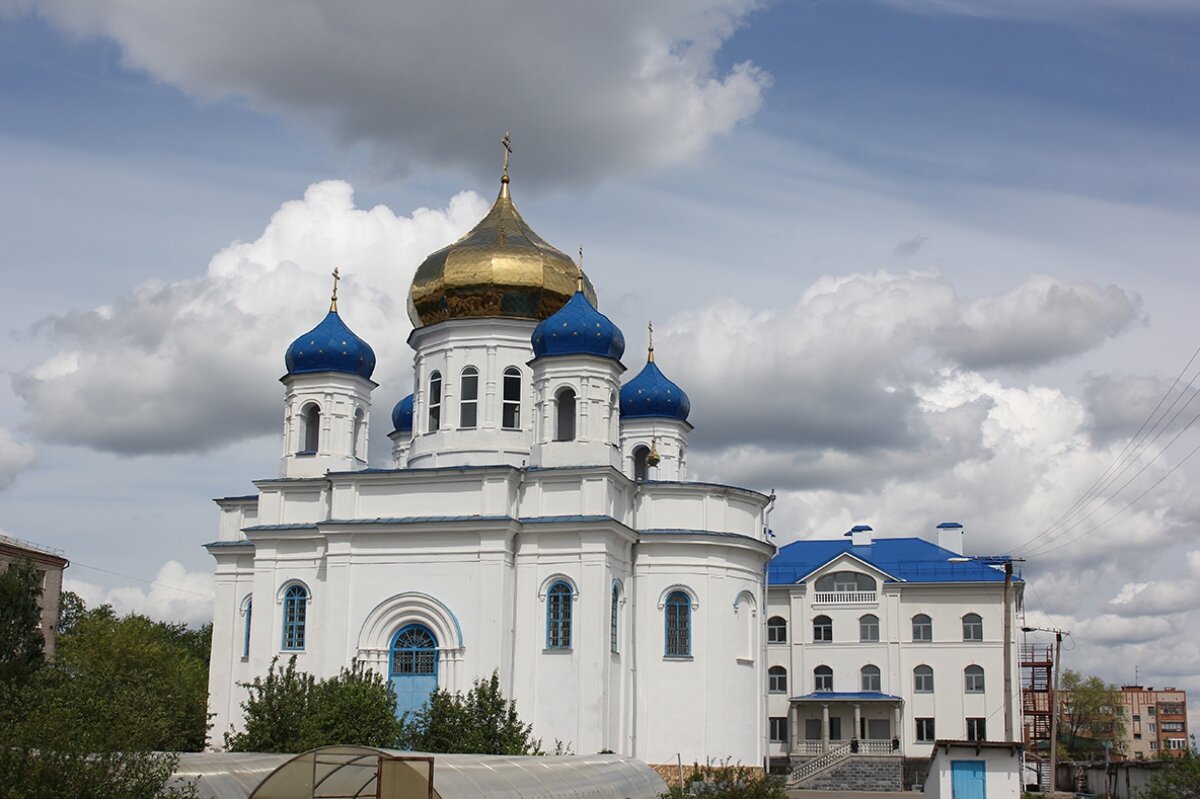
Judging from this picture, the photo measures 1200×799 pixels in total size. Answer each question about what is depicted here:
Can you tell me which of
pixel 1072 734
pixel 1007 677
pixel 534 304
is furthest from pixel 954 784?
pixel 1072 734

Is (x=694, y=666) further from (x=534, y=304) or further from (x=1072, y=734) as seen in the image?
(x=1072, y=734)

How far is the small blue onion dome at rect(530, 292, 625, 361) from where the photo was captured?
98.5ft

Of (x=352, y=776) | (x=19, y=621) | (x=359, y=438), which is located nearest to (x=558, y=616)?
(x=359, y=438)

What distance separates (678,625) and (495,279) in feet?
30.8

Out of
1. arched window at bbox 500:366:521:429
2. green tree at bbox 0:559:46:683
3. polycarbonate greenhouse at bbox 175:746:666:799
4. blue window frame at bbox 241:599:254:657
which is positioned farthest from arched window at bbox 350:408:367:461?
polycarbonate greenhouse at bbox 175:746:666:799

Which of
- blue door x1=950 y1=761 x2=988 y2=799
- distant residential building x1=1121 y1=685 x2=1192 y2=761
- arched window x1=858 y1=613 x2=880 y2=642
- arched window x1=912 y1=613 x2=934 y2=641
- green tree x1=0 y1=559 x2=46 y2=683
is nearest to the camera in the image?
blue door x1=950 y1=761 x2=988 y2=799

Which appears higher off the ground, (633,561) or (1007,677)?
(633,561)

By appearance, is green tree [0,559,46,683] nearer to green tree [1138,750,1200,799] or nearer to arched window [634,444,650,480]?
arched window [634,444,650,480]

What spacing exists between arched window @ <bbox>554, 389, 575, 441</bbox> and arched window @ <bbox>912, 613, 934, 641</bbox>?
17496 mm

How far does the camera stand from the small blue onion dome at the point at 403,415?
39.3 metres

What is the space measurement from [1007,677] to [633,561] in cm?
841

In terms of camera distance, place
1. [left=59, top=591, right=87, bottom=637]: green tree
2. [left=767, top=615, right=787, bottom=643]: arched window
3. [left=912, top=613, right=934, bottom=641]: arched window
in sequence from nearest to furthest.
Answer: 1. [left=912, top=613, right=934, bottom=641]: arched window
2. [left=767, top=615, right=787, bottom=643]: arched window
3. [left=59, top=591, right=87, bottom=637]: green tree

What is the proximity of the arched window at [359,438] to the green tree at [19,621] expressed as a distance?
25.9 feet

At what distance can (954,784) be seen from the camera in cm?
2517
